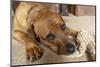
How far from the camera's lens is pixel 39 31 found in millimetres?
2266

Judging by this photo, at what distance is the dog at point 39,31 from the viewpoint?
2194 millimetres

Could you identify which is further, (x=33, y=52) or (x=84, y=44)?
(x=84, y=44)

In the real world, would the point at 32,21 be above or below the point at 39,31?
above

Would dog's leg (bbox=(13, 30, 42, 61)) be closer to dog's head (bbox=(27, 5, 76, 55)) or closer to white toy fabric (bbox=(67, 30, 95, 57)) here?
dog's head (bbox=(27, 5, 76, 55))

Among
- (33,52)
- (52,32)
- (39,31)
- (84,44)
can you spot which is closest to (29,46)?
(33,52)

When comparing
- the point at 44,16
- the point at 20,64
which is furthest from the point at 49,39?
the point at 20,64

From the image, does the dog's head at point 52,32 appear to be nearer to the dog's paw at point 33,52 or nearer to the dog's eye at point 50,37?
the dog's eye at point 50,37

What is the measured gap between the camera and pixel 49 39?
230cm

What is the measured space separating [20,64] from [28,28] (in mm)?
395

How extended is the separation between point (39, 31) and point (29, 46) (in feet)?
0.66

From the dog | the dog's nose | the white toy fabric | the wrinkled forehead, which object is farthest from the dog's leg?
the white toy fabric

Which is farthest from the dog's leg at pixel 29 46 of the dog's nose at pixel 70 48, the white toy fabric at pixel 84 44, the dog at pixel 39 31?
the white toy fabric at pixel 84 44

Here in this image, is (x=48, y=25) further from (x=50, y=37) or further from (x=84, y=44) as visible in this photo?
(x=84, y=44)

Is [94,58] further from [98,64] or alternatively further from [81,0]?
[81,0]
